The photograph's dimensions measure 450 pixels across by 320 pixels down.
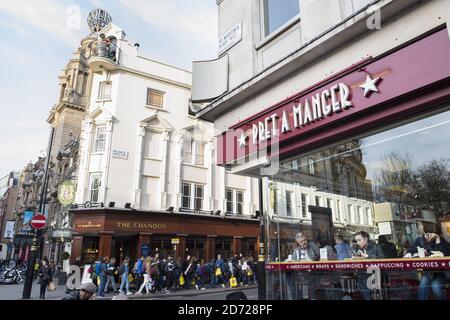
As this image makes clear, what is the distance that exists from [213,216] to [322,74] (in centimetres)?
1858

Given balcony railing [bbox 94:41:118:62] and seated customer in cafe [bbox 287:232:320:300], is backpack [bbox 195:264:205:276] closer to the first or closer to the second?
seated customer in cafe [bbox 287:232:320:300]

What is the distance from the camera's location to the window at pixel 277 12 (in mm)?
6910

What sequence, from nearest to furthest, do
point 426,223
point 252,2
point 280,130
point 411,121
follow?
1. point 411,121
2. point 280,130
3. point 426,223
4. point 252,2

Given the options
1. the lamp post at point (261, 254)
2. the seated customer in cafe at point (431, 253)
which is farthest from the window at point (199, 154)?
the seated customer in cafe at point (431, 253)

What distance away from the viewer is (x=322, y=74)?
5.57 meters

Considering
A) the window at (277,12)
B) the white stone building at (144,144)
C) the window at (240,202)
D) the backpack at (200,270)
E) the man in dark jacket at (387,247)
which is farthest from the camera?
the window at (240,202)


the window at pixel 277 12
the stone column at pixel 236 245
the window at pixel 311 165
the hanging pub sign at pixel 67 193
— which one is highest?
the window at pixel 277 12

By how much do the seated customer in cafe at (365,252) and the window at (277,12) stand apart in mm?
4982

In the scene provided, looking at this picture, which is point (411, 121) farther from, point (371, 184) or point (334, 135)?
point (371, 184)

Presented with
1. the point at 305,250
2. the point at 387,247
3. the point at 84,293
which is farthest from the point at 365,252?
the point at 84,293

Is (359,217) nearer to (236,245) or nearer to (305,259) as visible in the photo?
(305,259)

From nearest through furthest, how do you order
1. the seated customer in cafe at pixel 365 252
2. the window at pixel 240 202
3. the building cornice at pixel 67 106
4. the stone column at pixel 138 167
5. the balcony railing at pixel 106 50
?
the seated customer in cafe at pixel 365 252
the stone column at pixel 138 167
the balcony railing at pixel 106 50
the window at pixel 240 202
the building cornice at pixel 67 106

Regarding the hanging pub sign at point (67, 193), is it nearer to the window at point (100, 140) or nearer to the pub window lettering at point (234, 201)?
the window at point (100, 140)
